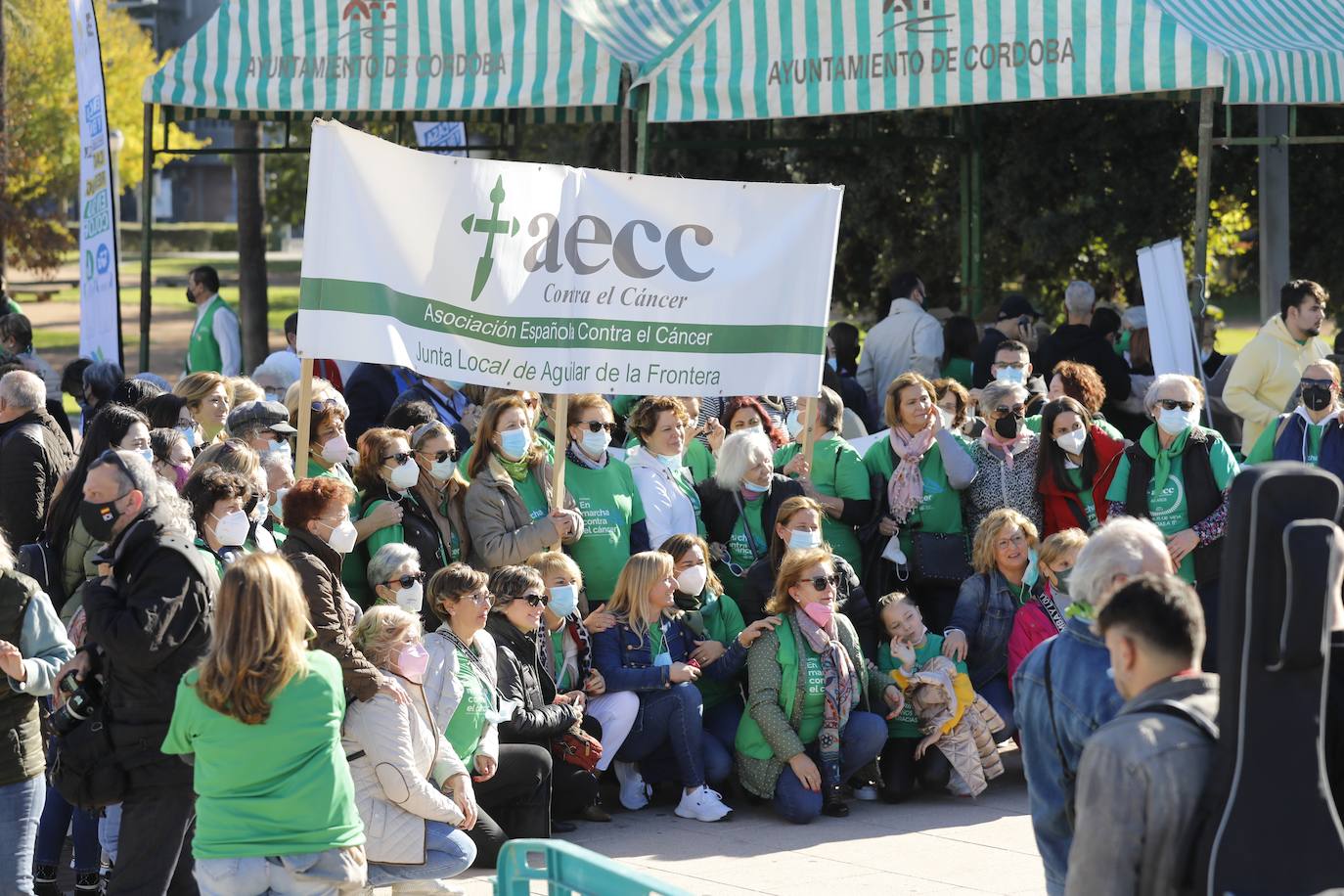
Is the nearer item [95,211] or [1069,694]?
[1069,694]

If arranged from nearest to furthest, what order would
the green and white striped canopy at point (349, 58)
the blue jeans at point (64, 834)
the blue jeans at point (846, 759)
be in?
the blue jeans at point (64, 834) → the blue jeans at point (846, 759) → the green and white striped canopy at point (349, 58)

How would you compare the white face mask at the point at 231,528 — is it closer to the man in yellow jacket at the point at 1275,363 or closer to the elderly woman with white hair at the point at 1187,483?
the elderly woman with white hair at the point at 1187,483

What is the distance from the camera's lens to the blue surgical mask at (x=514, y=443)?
8.37 metres

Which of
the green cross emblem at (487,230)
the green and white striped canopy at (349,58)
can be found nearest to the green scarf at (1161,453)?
the green cross emblem at (487,230)

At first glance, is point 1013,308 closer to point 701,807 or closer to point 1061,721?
point 701,807

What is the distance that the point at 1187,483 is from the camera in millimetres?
8664

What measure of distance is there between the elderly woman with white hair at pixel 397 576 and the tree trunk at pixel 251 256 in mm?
14477

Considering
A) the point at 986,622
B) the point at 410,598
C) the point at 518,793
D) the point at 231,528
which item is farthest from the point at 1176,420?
the point at 231,528

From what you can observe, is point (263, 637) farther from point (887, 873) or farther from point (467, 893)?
point (887, 873)

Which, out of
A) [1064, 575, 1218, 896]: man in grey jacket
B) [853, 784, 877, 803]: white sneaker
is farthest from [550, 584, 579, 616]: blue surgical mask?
[1064, 575, 1218, 896]: man in grey jacket

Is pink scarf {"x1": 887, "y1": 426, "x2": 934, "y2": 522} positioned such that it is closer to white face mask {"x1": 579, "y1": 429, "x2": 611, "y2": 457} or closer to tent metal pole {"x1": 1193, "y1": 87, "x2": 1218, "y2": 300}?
white face mask {"x1": 579, "y1": 429, "x2": 611, "y2": 457}

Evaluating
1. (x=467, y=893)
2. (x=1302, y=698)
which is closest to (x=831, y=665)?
(x=467, y=893)

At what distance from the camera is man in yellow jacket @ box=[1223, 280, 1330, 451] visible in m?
10.4

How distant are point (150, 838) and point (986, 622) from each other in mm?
4360
